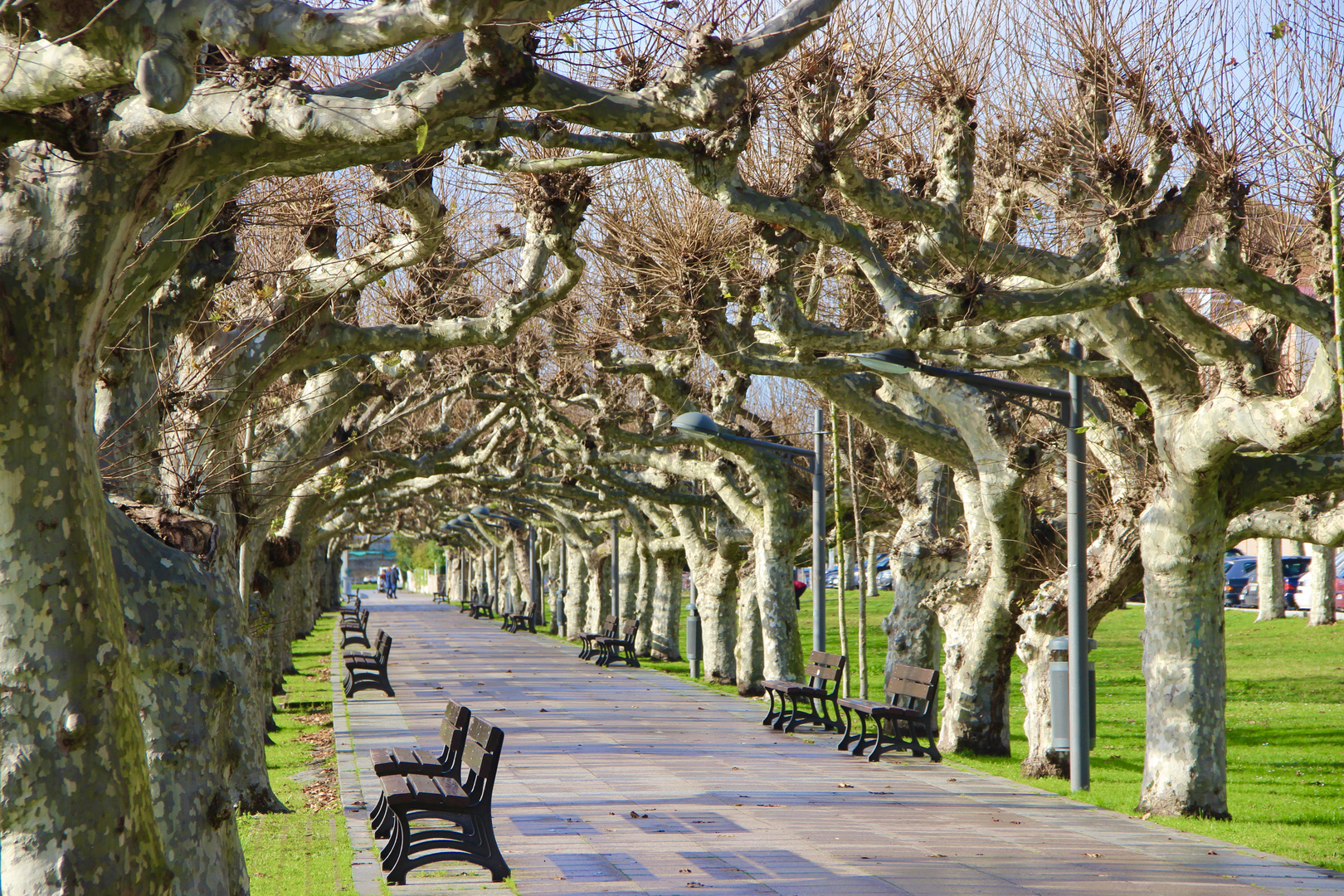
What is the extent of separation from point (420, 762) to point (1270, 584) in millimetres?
31297

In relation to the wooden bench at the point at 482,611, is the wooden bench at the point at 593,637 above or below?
above

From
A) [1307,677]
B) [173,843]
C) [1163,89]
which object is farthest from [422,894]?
[1307,677]

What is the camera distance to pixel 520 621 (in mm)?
42000

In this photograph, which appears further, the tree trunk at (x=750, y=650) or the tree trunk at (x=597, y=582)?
the tree trunk at (x=597, y=582)

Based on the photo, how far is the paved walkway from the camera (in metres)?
7.58

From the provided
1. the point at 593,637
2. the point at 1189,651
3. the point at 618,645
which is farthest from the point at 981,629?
the point at 593,637

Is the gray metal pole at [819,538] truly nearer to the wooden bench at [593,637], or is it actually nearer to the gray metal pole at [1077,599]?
the gray metal pole at [1077,599]

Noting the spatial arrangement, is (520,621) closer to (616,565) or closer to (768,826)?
(616,565)

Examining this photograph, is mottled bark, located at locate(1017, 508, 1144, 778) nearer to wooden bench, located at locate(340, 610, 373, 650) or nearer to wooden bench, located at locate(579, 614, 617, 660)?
wooden bench, located at locate(340, 610, 373, 650)

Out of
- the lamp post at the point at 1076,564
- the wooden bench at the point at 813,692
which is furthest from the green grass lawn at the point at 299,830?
the lamp post at the point at 1076,564

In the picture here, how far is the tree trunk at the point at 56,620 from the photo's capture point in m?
3.75

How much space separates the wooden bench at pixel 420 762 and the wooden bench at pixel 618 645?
16.8m

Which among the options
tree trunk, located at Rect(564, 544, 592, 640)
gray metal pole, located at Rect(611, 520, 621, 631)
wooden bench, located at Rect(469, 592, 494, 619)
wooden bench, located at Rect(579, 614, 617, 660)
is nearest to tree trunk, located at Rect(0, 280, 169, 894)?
wooden bench, located at Rect(579, 614, 617, 660)

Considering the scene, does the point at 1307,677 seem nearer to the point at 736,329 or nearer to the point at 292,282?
the point at 736,329
